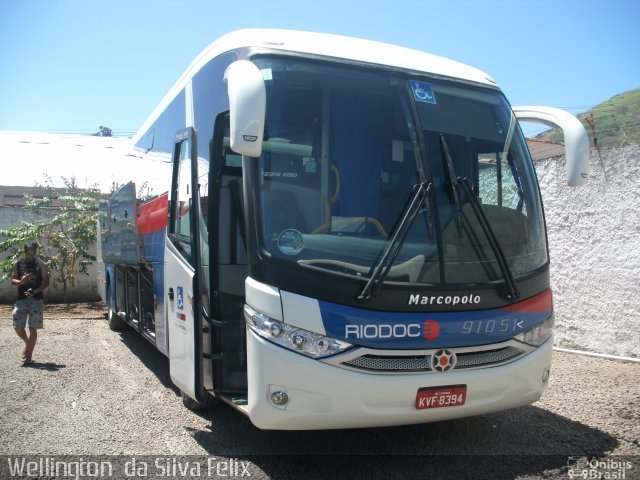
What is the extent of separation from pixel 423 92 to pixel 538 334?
212 cm

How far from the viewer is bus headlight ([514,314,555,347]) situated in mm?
4258

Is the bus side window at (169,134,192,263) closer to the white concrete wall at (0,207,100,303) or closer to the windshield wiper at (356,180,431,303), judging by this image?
the windshield wiper at (356,180,431,303)

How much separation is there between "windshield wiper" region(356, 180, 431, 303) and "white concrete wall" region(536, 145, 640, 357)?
13.7ft

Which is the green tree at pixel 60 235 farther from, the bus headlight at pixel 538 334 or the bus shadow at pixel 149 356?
the bus headlight at pixel 538 334

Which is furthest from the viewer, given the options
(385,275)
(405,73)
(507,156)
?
(507,156)

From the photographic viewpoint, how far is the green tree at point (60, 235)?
43.6ft

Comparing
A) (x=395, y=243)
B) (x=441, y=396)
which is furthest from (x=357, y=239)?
(x=441, y=396)

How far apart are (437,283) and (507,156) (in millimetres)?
1539

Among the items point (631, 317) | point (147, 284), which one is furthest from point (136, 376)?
point (631, 317)

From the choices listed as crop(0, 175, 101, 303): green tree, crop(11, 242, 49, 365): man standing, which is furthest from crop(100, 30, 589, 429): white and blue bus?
crop(0, 175, 101, 303): green tree

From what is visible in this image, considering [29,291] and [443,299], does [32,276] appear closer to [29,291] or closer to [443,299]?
[29,291]

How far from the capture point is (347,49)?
4.46 m

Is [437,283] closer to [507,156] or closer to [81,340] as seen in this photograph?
[507,156]

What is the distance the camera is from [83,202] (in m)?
14.2
